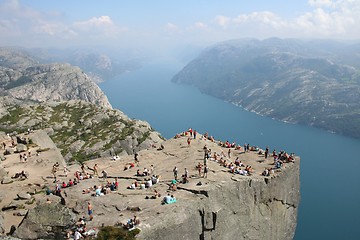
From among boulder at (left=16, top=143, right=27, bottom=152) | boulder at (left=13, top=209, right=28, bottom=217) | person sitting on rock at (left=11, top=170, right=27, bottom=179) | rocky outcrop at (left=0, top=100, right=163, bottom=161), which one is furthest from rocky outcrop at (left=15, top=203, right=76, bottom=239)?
rocky outcrop at (left=0, top=100, right=163, bottom=161)

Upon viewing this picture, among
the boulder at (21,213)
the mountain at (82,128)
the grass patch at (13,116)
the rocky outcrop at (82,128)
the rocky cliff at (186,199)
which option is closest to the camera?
the rocky cliff at (186,199)

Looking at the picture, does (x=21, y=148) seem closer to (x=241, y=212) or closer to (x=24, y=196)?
(x=24, y=196)

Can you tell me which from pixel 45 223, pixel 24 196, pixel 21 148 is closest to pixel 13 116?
pixel 21 148

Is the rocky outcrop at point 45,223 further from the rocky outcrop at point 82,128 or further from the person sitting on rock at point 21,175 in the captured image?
the rocky outcrop at point 82,128

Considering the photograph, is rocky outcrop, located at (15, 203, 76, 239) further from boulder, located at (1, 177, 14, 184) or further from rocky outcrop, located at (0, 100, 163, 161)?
rocky outcrop, located at (0, 100, 163, 161)

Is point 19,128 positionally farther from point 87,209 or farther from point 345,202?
point 345,202

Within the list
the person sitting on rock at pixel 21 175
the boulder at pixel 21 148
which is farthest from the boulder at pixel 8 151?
the person sitting on rock at pixel 21 175

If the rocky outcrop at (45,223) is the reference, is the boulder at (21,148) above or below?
below

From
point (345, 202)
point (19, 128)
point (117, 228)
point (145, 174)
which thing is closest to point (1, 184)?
point (145, 174)
